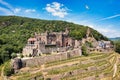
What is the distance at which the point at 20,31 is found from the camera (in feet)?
341

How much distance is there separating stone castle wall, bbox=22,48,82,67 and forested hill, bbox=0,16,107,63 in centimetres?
1584

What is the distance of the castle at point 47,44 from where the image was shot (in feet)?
185

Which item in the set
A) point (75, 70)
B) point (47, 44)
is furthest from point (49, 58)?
point (47, 44)

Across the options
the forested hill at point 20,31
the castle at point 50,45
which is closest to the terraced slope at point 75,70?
the castle at point 50,45

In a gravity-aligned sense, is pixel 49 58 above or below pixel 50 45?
below

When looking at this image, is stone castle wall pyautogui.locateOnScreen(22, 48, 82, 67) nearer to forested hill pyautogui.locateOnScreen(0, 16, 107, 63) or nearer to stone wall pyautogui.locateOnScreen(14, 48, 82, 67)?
stone wall pyautogui.locateOnScreen(14, 48, 82, 67)

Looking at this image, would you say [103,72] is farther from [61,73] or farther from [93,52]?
[93,52]

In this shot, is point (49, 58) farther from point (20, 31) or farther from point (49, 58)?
point (20, 31)

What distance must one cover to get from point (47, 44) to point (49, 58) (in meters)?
8.37

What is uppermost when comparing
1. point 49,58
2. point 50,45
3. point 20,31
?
point 20,31

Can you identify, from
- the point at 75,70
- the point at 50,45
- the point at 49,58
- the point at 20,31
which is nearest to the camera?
the point at 75,70

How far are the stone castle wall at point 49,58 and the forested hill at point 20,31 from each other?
52.0 feet

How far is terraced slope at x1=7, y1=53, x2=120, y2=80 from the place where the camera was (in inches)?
1797

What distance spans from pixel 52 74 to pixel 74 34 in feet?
137
